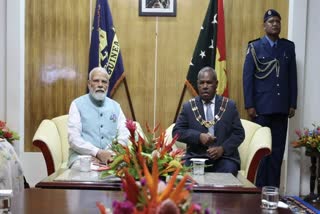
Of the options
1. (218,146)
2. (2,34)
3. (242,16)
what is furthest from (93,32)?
(218,146)

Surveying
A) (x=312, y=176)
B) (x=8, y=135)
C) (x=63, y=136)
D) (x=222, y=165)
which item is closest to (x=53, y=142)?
(x=63, y=136)

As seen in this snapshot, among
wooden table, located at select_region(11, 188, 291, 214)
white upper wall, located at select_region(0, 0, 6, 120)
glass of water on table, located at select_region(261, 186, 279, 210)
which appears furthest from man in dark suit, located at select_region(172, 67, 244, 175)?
white upper wall, located at select_region(0, 0, 6, 120)

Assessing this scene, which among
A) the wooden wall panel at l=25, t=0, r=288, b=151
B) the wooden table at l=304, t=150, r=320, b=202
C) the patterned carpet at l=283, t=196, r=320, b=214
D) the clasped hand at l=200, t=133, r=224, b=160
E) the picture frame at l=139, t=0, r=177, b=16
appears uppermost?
the picture frame at l=139, t=0, r=177, b=16

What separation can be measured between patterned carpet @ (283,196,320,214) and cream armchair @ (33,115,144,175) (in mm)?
1533

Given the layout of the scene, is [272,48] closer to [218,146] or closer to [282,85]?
A: [282,85]

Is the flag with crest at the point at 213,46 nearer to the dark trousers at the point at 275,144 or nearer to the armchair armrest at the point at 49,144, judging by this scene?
the dark trousers at the point at 275,144

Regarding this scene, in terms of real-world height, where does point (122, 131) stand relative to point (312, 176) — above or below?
above

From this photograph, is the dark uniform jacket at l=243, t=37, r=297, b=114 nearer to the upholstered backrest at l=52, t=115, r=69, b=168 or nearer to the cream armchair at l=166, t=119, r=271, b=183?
the cream armchair at l=166, t=119, r=271, b=183

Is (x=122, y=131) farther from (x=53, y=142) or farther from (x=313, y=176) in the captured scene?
(x=313, y=176)

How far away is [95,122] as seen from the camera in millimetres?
3281

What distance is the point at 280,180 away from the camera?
13.9ft

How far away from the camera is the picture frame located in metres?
4.18

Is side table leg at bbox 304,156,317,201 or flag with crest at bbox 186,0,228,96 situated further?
flag with crest at bbox 186,0,228,96

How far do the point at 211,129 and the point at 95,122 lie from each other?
0.92m
